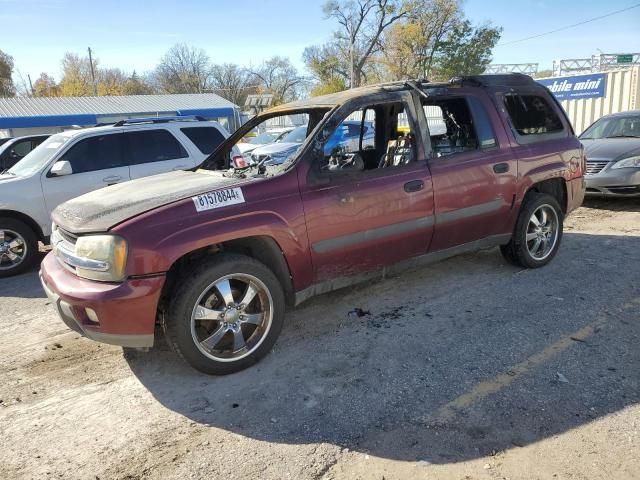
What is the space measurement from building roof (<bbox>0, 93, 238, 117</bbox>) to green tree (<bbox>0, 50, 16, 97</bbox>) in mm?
25543

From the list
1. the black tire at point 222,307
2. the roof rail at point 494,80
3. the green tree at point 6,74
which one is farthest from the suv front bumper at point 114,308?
the green tree at point 6,74

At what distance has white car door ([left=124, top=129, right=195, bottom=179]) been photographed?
722 centimetres

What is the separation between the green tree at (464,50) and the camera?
51.8 m

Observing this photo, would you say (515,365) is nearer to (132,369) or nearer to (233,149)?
(132,369)

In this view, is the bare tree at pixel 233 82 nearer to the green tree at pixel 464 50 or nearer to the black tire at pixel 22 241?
the green tree at pixel 464 50

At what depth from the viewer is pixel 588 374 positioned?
10.7ft

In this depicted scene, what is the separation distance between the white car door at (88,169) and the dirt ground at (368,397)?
2.40 meters

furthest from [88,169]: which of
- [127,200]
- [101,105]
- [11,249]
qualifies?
[101,105]

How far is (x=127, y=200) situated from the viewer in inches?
141

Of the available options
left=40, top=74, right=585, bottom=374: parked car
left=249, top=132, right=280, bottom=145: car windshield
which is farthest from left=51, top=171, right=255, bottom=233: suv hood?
left=249, top=132, right=280, bottom=145: car windshield

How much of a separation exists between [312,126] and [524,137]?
220 centimetres

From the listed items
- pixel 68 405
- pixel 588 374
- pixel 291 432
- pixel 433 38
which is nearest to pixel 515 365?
pixel 588 374

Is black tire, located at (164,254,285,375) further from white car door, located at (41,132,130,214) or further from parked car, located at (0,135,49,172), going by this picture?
parked car, located at (0,135,49,172)

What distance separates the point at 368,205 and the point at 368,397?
150 cm
